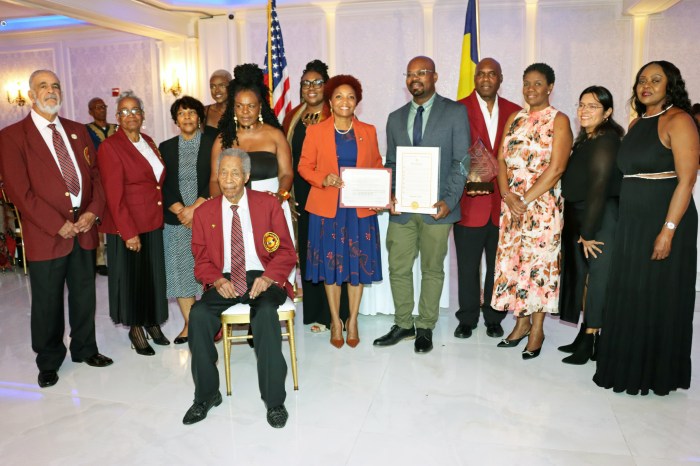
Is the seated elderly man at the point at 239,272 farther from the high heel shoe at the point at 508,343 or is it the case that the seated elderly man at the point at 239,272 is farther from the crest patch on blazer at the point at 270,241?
the high heel shoe at the point at 508,343

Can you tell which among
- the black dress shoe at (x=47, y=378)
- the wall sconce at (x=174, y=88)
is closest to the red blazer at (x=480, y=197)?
the black dress shoe at (x=47, y=378)

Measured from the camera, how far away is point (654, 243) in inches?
128

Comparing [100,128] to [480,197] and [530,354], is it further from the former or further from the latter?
[530,354]

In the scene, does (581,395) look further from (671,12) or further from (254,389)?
(671,12)

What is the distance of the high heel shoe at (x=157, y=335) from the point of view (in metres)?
4.46

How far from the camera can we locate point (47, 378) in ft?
12.3

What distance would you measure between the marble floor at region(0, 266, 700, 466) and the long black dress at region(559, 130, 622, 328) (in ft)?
1.51

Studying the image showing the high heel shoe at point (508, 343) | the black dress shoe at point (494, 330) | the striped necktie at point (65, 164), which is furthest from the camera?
the black dress shoe at point (494, 330)

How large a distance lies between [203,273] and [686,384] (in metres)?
3.02

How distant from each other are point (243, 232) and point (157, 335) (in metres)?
1.59

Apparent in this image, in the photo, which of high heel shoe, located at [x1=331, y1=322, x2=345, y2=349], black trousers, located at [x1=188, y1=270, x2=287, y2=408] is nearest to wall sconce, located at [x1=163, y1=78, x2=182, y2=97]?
high heel shoe, located at [x1=331, y1=322, x2=345, y2=349]

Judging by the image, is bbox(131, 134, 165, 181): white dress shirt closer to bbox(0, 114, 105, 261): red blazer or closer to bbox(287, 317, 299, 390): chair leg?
bbox(0, 114, 105, 261): red blazer

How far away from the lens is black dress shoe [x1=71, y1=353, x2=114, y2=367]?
4039 millimetres

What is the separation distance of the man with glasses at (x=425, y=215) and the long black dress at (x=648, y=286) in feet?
3.68
